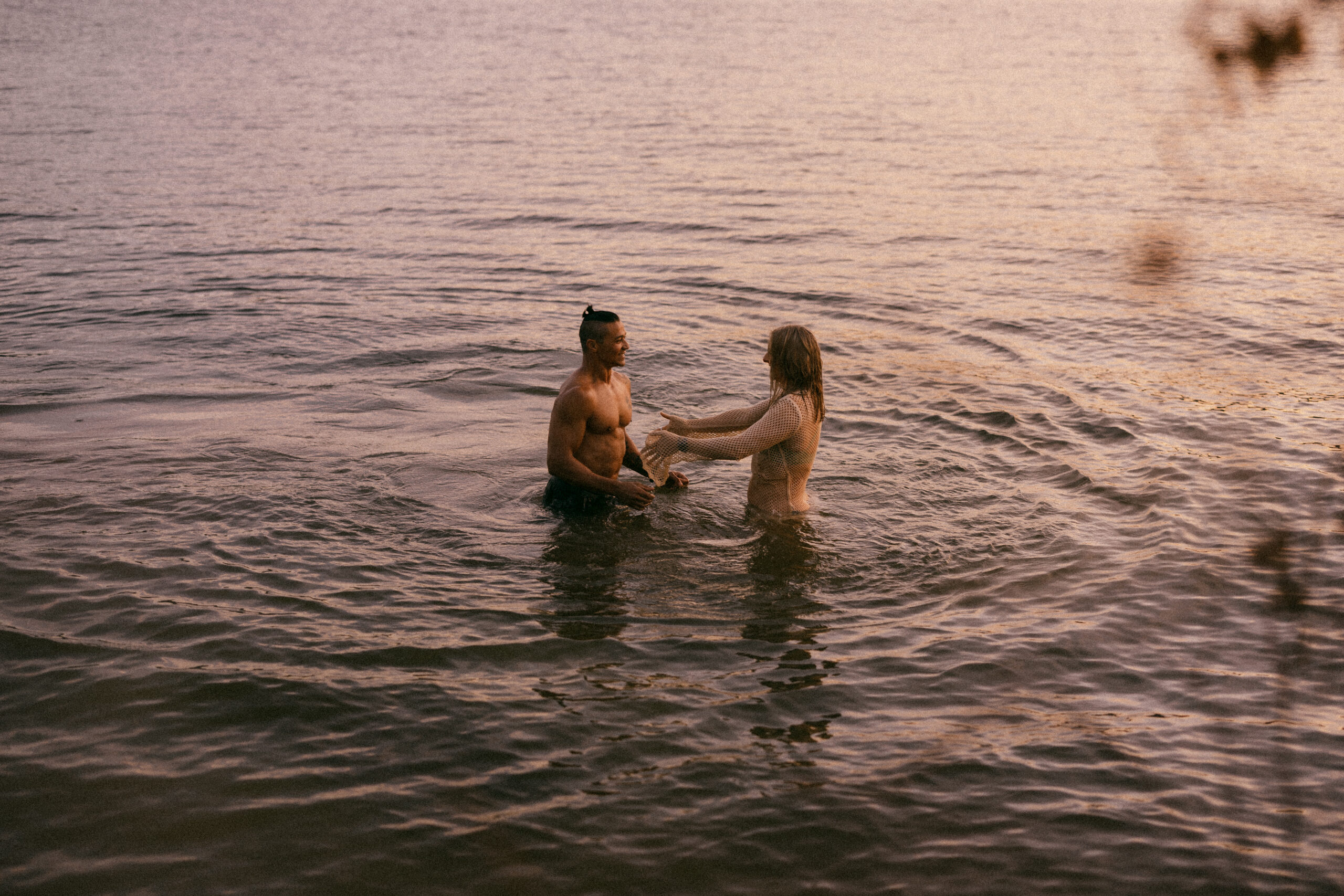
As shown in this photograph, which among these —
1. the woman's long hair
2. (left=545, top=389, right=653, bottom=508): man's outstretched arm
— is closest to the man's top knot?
(left=545, top=389, right=653, bottom=508): man's outstretched arm

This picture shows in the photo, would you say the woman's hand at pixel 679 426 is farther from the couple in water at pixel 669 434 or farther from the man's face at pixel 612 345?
the man's face at pixel 612 345

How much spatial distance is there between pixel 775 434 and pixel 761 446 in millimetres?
129

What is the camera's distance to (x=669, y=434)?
8.21 m

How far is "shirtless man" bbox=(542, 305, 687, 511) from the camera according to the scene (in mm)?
8305

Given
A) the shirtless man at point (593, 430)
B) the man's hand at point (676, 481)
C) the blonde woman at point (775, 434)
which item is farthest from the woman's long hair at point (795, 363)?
the man's hand at point (676, 481)

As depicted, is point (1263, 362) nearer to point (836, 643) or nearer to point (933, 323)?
point (933, 323)

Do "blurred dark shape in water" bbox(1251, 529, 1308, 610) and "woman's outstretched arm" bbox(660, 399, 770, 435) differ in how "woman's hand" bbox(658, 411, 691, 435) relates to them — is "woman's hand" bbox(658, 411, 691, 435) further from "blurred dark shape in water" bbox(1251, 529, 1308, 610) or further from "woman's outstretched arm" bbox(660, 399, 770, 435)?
"blurred dark shape in water" bbox(1251, 529, 1308, 610)

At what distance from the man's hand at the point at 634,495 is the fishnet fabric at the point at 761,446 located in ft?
0.44

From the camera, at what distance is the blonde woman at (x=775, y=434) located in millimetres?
7902

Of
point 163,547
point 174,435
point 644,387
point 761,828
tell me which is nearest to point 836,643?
point 761,828

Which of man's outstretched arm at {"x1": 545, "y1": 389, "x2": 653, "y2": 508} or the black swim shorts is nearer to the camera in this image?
man's outstretched arm at {"x1": 545, "y1": 389, "x2": 653, "y2": 508}

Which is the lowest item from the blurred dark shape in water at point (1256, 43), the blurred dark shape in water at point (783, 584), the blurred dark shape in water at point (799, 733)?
the blurred dark shape in water at point (799, 733)

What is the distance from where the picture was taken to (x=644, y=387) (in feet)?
40.9

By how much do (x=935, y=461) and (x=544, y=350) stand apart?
5.53 meters
